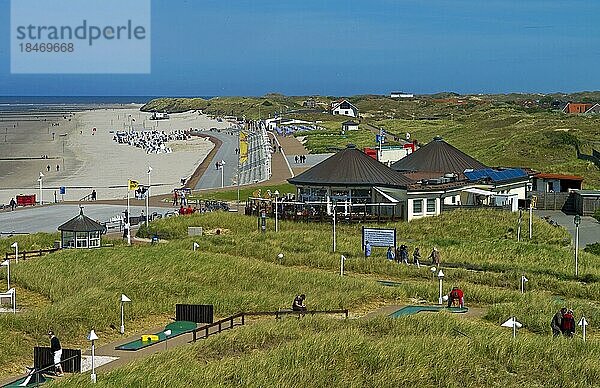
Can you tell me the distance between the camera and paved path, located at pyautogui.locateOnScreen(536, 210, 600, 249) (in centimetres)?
3266

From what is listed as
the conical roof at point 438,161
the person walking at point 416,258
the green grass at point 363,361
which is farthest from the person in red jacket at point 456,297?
the conical roof at point 438,161

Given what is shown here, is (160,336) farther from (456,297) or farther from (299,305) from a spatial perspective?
(456,297)

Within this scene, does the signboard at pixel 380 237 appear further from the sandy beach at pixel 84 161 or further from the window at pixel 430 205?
the sandy beach at pixel 84 161

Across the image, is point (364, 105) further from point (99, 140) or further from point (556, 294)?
point (556, 294)

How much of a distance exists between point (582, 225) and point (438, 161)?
Result: 818cm

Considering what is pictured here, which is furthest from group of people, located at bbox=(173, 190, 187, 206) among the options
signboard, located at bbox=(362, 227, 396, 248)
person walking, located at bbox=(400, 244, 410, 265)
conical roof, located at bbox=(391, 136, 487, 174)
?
person walking, located at bbox=(400, 244, 410, 265)

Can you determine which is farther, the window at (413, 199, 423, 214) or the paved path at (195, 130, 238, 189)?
the paved path at (195, 130, 238, 189)

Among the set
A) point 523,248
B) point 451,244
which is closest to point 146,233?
point 451,244

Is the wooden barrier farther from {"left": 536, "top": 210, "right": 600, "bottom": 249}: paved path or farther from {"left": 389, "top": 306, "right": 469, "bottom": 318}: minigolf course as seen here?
{"left": 536, "top": 210, "right": 600, "bottom": 249}: paved path

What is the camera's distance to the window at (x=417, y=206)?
3575cm

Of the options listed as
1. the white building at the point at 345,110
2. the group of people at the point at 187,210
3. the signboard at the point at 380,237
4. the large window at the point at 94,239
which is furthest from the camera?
the white building at the point at 345,110

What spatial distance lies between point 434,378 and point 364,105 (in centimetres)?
14644

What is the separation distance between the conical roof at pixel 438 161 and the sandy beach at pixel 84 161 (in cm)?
1678

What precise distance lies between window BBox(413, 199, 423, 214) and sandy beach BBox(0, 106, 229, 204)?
67.4 ft
